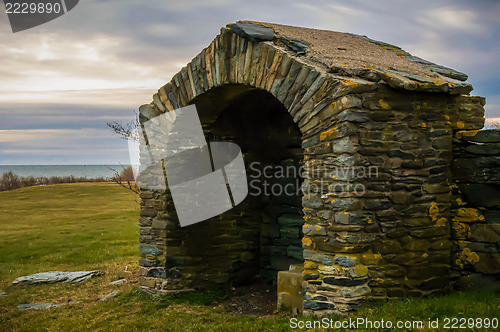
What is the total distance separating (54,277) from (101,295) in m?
2.22

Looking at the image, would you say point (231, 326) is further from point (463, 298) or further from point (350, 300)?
point (463, 298)

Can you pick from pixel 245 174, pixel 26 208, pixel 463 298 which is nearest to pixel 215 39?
pixel 245 174

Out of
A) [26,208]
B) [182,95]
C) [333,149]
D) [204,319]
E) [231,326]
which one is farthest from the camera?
[26,208]

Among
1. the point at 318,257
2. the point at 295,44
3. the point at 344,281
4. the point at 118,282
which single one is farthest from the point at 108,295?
the point at 295,44

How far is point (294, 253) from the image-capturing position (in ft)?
27.0

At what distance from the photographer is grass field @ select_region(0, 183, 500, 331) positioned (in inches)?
199

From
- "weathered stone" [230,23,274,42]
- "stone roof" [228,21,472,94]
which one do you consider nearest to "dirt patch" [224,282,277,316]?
"stone roof" [228,21,472,94]

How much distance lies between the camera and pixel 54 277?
34.7 ft

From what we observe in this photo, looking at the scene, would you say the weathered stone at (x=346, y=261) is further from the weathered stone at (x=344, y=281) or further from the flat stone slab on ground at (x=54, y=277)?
the flat stone slab on ground at (x=54, y=277)

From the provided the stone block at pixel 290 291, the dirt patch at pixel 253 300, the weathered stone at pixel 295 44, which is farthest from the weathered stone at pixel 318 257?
the weathered stone at pixel 295 44

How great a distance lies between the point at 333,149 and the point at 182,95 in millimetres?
3199

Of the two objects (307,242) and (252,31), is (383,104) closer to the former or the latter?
(307,242)

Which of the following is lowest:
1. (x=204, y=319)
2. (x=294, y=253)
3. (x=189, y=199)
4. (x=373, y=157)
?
(x=204, y=319)

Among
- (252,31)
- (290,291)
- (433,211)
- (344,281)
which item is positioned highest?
(252,31)
